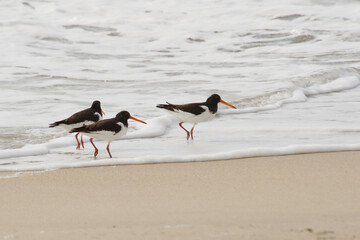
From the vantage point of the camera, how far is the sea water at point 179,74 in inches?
268

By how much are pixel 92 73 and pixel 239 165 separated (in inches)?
346

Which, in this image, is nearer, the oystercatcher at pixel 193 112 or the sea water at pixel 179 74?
the sea water at pixel 179 74

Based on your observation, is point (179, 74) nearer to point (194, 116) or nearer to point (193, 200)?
point (194, 116)

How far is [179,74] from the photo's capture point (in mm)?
13352

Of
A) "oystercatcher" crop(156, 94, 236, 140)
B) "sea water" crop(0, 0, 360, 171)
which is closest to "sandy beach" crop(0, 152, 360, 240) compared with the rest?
"sea water" crop(0, 0, 360, 171)

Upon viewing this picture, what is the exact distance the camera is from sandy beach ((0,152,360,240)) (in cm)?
375

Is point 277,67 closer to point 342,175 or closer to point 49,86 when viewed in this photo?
point 49,86

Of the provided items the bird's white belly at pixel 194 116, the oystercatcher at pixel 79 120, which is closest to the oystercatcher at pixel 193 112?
the bird's white belly at pixel 194 116

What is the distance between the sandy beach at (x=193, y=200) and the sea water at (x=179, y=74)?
16.9 inches

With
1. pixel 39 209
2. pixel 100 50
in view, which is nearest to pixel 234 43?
pixel 100 50

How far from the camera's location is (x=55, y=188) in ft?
16.2

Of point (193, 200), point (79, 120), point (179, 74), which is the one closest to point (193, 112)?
point (79, 120)

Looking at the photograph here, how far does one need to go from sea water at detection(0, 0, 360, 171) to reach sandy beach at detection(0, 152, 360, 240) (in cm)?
43

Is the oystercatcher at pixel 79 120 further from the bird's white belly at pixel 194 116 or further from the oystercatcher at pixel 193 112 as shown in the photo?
the bird's white belly at pixel 194 116
